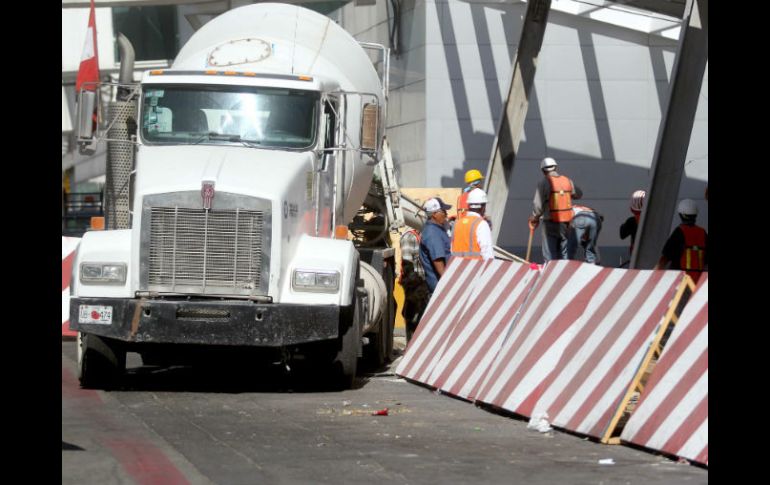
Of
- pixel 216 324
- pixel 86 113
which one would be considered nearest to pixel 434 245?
pixel 216 324

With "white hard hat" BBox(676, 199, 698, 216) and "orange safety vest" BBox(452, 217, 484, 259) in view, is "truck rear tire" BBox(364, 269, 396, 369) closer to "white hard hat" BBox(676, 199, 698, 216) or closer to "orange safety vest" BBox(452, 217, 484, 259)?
"orange safety vest" BBox(452, 217, 484, 259)

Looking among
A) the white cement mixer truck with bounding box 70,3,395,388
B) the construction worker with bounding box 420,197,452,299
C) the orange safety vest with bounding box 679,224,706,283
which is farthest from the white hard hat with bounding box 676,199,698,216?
the white cement mixer truck with bounding box 70,3,395,388

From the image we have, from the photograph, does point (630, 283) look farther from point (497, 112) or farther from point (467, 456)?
point (497, 112)

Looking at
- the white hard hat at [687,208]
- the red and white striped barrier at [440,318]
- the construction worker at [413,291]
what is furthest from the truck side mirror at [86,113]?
the white hard hat at [687,208]

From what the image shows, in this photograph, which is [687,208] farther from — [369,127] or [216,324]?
[216,324]

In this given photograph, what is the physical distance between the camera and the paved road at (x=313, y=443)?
8.38 metres

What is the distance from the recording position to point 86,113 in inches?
549

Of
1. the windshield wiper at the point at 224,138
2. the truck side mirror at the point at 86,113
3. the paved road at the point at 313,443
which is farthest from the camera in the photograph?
the truck side mirror at the point at 86,113

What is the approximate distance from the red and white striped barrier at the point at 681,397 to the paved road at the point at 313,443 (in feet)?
0.46

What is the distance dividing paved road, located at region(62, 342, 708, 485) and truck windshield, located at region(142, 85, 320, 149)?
93.1 inches

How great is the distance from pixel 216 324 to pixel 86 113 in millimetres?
2699

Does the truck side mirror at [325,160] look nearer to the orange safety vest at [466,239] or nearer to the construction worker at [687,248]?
the orange safety vest at [466,239]
